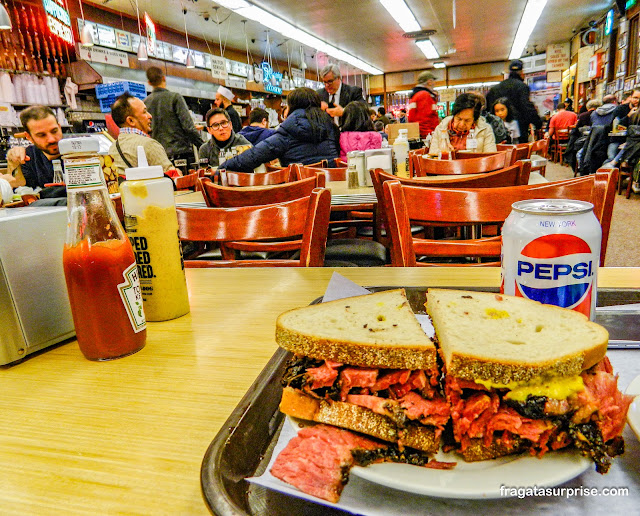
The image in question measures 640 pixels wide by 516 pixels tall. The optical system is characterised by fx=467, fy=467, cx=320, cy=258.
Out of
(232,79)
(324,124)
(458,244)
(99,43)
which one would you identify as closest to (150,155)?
(324,124)

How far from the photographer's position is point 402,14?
1039 centimetres

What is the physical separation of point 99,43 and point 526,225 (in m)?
9.12

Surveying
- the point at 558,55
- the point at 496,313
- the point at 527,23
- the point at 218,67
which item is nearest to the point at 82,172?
the point at 496,313

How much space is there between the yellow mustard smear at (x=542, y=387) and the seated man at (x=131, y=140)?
3.66 meters

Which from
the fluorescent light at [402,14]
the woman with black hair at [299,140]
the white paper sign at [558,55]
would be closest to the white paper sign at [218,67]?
the fluorescent light at [402,14]

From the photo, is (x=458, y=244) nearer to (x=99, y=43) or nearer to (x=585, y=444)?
(x=585, y=444)

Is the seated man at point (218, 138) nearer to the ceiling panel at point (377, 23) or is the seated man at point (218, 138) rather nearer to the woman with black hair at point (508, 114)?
the woman with black hair at point (508, 114)

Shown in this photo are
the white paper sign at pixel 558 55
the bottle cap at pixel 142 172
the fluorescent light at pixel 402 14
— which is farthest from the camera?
the white paper sign at pixel 558 55

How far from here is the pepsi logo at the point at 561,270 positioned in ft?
2.09

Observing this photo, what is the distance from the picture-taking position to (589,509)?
0.39 m

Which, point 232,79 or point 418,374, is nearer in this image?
point 418,374

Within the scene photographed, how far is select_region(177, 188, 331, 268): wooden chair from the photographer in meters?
1.38

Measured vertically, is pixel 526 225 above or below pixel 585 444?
above

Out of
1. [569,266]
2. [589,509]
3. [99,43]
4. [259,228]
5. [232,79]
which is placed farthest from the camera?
[232,79]
